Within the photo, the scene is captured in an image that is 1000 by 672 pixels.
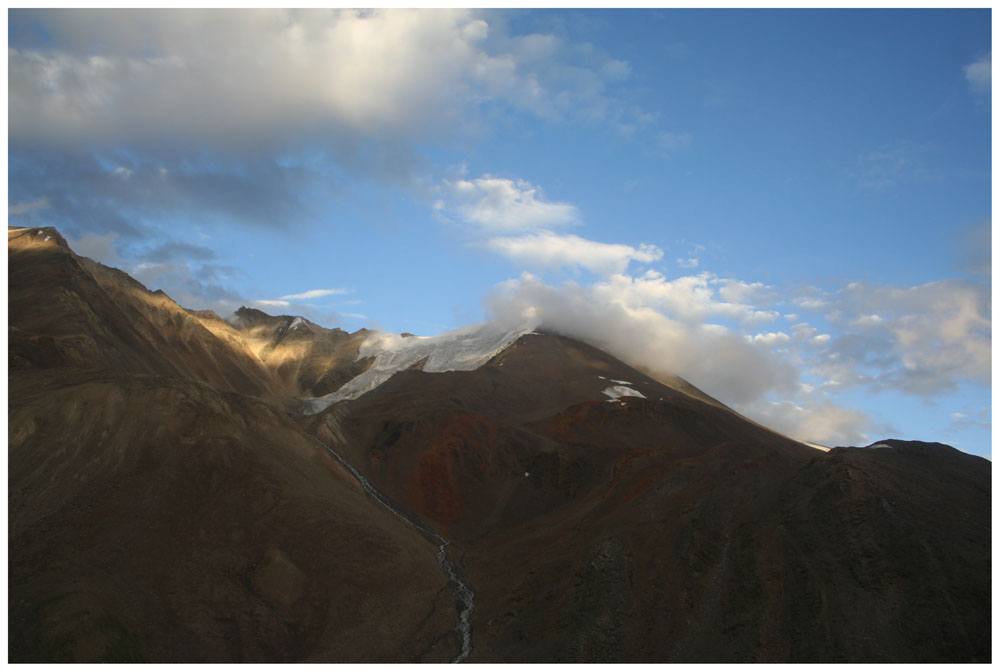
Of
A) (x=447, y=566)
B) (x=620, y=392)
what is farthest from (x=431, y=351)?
(x=447, y=566)

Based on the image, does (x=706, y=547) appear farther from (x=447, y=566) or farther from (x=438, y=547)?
(x=438, y=547)

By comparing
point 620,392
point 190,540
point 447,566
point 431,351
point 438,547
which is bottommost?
point 447,566

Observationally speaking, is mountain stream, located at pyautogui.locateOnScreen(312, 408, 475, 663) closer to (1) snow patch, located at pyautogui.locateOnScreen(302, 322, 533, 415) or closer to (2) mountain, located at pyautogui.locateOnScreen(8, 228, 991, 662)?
(2) mountain, located at pyautogui.locateOnScreen(8, 228, 991, 662)

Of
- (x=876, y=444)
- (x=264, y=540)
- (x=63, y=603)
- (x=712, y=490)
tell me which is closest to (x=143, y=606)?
(x=63, y=603)

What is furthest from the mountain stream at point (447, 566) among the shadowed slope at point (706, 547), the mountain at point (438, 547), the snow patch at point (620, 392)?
the snow patch at point (620, 392)

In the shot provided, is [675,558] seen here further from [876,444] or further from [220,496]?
[876,444]
